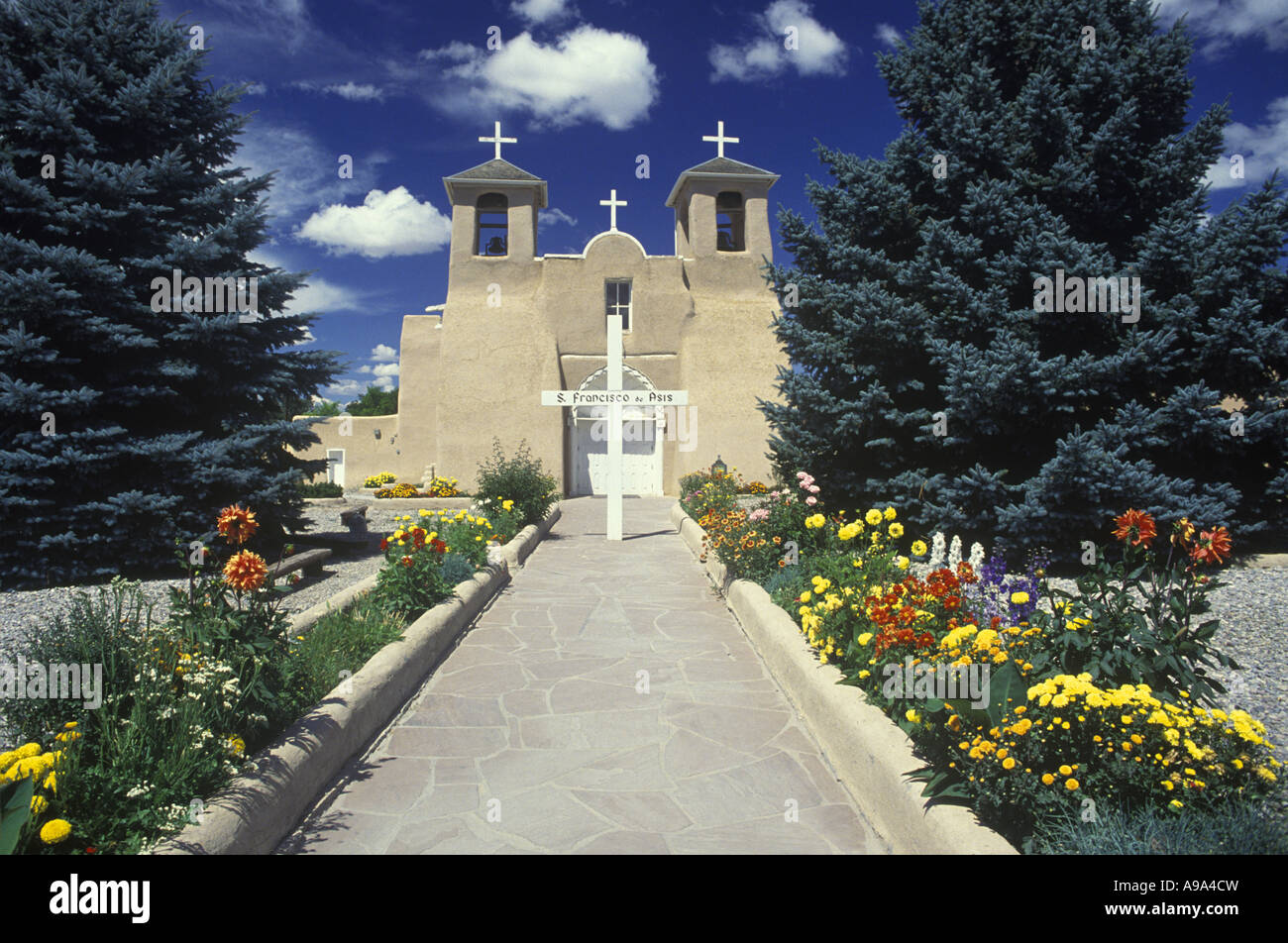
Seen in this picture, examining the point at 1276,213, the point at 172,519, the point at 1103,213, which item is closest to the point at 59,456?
the point at 172,519

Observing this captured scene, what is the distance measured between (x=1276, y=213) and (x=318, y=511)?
58.9 ft

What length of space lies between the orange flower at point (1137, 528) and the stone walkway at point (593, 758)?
1.87 metres

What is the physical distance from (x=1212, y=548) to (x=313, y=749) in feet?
14.5

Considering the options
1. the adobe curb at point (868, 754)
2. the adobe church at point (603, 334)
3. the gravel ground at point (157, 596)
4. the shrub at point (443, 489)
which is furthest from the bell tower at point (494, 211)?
the adobe curb at point (868, 754)

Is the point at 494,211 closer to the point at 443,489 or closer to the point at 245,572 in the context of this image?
the point at 443,489

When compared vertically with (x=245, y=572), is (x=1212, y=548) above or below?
above

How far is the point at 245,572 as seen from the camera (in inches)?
151

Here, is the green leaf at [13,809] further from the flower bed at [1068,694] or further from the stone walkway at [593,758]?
the flower bed at [1068,694]

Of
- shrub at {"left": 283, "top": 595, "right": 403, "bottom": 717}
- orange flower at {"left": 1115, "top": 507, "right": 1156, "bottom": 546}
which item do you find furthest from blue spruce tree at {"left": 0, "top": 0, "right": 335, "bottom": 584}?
orange flower at {"left": 1115, "top": 507, "right": 1156, "bottom": 546}

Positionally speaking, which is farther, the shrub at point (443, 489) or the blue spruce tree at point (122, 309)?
the shrub at point (443, 489)

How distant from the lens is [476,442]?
20.6 meters

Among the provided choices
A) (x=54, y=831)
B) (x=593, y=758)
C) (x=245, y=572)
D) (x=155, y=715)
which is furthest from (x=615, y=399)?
(x=54, y=831)

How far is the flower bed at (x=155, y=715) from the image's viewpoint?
288 cm

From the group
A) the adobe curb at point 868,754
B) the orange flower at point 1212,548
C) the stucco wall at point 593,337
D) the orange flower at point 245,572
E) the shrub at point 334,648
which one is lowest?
the adobe curb at point 868,754
